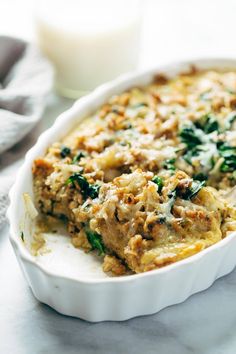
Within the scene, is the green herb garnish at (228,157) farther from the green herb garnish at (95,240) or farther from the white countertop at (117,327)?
the green herb garnish at (95,240)

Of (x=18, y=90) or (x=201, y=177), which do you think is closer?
(x=201, y=177)

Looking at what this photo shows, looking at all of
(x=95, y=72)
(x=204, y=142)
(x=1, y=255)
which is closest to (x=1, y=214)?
(x=1, y=255)

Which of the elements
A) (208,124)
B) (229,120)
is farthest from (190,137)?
(229,120)

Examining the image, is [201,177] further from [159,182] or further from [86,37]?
[86,37]

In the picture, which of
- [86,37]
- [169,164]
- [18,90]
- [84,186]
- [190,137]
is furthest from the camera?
[86,37]

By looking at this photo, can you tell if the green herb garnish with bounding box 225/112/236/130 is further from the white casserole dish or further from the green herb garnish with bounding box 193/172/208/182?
the white casserole dish

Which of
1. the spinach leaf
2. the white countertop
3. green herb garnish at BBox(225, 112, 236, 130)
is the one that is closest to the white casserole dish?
the white countertop

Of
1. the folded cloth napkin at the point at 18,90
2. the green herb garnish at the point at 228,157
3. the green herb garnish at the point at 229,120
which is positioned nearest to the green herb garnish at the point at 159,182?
the green herb garnish at the point at 228,157
